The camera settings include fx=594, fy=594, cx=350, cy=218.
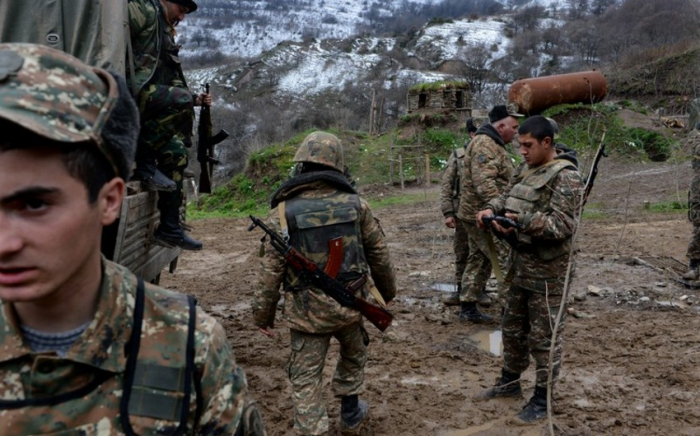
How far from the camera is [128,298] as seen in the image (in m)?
1.26

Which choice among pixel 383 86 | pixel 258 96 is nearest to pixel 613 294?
pixel 383 86

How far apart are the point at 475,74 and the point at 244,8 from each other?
321 ft

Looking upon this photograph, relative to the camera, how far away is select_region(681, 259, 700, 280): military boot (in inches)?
272

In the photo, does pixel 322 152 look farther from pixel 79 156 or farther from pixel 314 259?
pixel 79 156

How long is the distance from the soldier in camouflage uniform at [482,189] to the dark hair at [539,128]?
1.62 metres

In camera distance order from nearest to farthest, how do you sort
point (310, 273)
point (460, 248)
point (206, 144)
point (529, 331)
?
1. point (310, 273)
2. point (529, 331)
3. point (206, 144)
4. point (460, 248)

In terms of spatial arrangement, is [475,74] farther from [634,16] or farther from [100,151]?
[100,151]

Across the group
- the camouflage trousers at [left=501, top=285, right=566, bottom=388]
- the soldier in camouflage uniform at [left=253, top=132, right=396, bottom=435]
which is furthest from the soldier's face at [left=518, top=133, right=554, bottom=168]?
the soldier in camouflage uniform at [left=253, top=132, right=396, bottom=435]

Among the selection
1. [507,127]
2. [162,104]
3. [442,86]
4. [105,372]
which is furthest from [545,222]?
[442,86]

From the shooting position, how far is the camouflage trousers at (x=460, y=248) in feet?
20.8

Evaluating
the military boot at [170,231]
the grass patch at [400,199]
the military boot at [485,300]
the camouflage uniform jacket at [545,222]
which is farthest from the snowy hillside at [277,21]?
the camouflage uniform jacket at [545,222]

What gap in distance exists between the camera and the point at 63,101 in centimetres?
108

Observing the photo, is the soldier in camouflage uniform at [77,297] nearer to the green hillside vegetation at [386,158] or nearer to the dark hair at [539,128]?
the dark hair at [539,128]

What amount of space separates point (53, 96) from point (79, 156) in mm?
115
